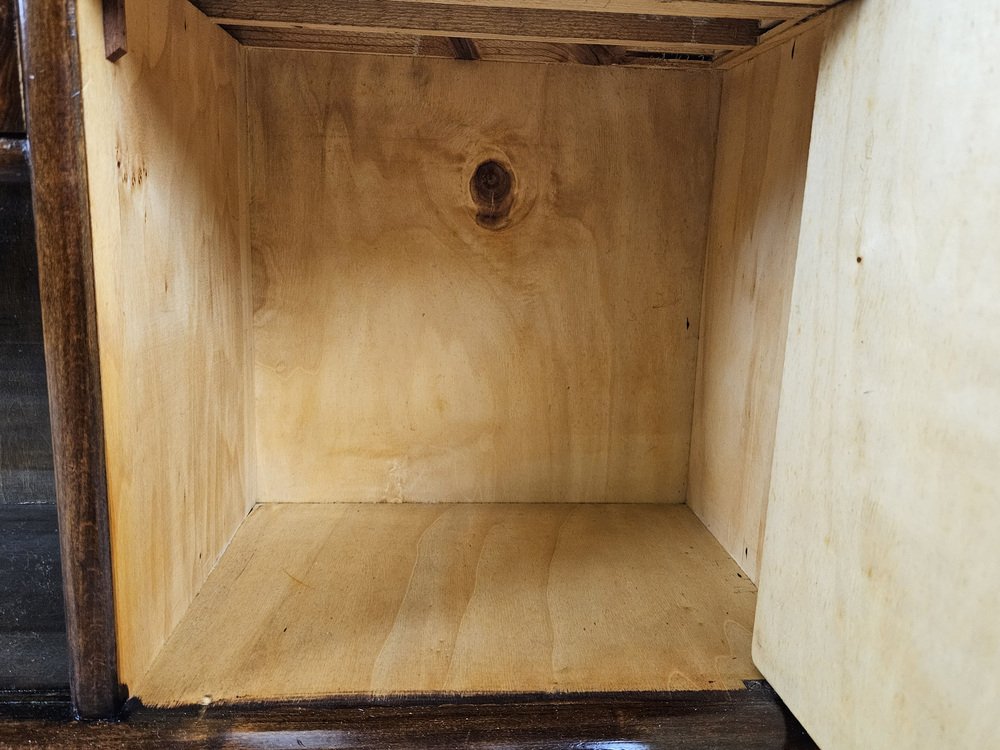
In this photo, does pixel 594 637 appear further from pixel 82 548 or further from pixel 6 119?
pixel 6 119

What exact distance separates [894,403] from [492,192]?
1.96ft

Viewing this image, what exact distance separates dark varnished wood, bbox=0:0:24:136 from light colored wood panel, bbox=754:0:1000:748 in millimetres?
583

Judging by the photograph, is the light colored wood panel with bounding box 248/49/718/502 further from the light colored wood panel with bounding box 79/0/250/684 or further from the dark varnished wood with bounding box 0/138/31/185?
the dark varnished wood with bounding box 0/138/31/185

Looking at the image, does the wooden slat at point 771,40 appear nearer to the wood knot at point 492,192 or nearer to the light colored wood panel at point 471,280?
the light colored wood panel at point 471,280

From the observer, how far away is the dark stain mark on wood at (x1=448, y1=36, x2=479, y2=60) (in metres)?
0.87

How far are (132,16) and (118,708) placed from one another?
521 millimetres

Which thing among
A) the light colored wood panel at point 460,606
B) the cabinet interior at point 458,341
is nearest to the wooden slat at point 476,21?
the cabinet interior at point 458,341

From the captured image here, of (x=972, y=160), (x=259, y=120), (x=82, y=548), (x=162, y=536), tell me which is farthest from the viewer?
(x=259, y=120)

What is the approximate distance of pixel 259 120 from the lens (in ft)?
3.09

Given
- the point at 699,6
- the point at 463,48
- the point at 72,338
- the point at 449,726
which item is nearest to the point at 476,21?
the point at 463,48

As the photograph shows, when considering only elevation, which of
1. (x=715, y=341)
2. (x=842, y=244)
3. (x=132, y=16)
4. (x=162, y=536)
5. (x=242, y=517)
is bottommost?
(x=242, y=517)

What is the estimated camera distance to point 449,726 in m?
0.57

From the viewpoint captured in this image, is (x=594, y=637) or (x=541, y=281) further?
(x=541, y=281)

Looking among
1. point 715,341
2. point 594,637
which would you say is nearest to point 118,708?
point 594,637
